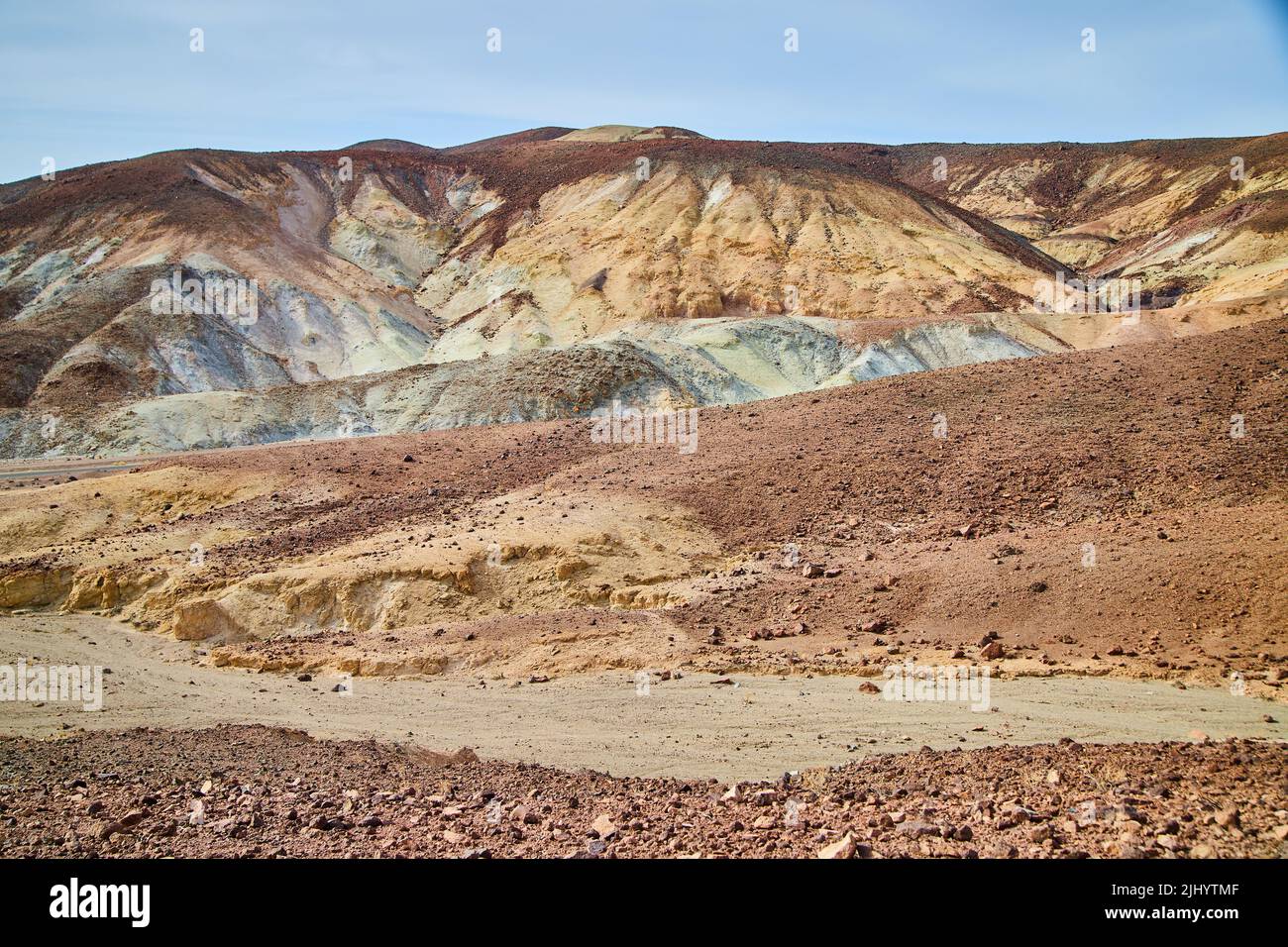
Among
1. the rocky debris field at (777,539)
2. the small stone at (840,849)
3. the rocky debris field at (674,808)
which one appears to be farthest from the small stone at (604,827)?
the rocky debris field at (777,539)

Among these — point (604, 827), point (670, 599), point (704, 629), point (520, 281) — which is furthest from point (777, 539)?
point (520, 281)

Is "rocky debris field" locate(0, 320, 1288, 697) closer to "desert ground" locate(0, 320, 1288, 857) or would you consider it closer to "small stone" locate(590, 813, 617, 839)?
"desert ground" locate(0, 320, 1288, 857)

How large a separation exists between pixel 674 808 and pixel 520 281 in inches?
1754

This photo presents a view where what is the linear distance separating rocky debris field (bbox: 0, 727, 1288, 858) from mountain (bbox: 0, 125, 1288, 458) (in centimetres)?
2258

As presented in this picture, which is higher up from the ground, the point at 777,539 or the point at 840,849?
the point at 777,539

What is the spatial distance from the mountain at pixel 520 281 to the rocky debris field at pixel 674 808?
22579 mm

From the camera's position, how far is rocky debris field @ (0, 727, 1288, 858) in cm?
559

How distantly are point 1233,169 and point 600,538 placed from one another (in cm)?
6895

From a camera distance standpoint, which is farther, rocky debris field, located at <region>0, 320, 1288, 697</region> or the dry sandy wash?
rocky debris field, located at <region>0, 320, 1288, 697</region>

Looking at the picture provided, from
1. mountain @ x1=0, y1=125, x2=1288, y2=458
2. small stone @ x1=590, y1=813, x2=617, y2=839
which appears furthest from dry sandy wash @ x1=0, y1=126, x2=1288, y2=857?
mountain @ x1=0, y1=125, x2=1288, y2=458

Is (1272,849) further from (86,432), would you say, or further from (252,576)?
(86,432)

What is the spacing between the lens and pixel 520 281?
161ft

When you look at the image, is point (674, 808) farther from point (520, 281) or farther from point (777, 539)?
point (520, 281)
